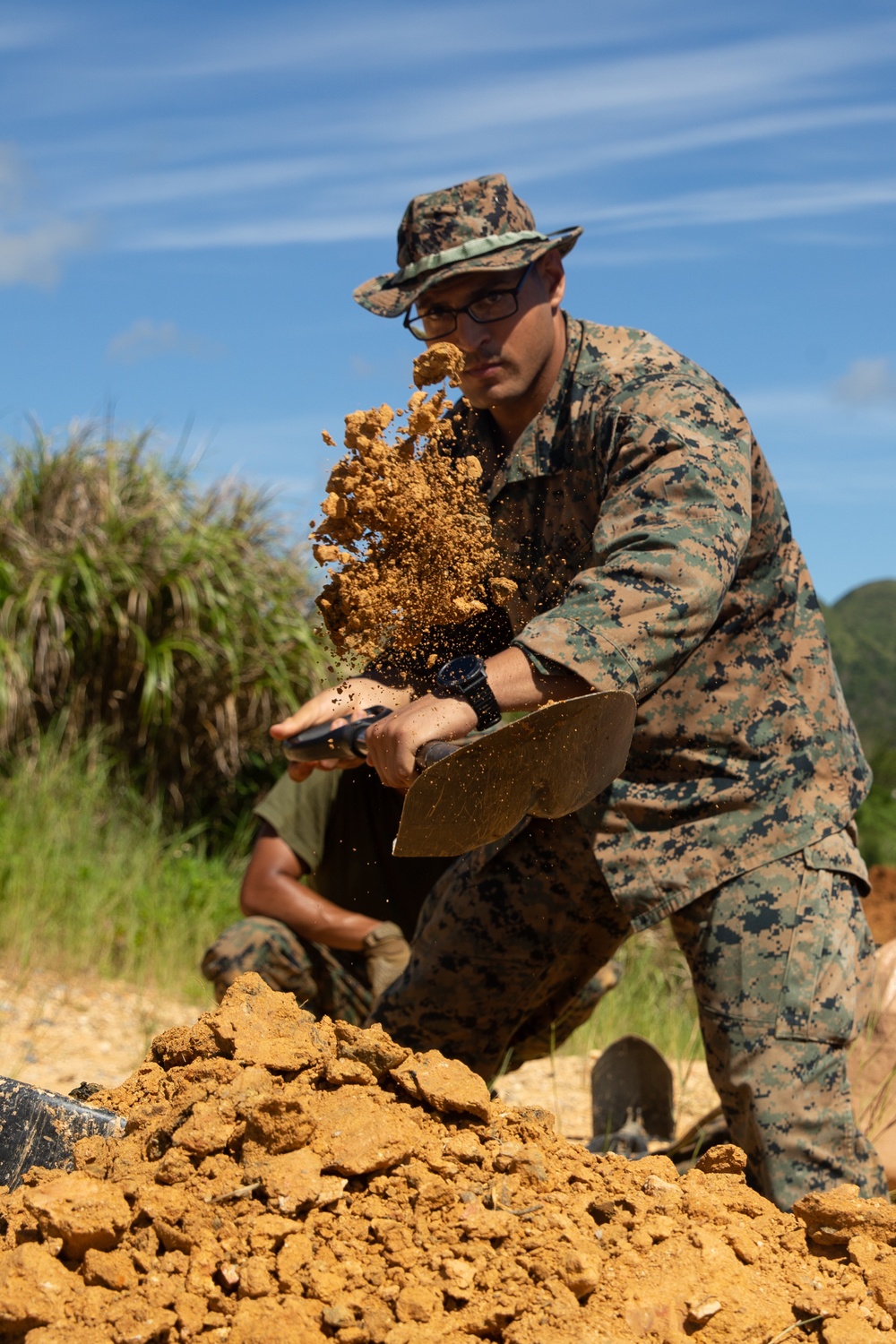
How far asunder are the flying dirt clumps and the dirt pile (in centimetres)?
75

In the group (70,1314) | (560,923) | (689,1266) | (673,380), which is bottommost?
(70,1314)

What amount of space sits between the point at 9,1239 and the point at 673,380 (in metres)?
1.85

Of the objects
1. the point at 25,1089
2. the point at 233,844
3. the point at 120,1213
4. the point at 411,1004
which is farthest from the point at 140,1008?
the point at 120,1213

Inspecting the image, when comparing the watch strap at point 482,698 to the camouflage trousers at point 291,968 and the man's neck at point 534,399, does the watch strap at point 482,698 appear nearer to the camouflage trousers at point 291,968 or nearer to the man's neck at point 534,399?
the man's neck at point 534,399

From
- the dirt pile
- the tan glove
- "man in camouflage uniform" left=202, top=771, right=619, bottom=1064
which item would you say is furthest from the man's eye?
the tan glove

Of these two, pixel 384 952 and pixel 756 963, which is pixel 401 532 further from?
pixel 384 952

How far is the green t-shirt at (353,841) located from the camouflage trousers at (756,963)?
132cm

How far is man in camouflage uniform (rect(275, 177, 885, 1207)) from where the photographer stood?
2523mm

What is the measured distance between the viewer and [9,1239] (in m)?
1.84

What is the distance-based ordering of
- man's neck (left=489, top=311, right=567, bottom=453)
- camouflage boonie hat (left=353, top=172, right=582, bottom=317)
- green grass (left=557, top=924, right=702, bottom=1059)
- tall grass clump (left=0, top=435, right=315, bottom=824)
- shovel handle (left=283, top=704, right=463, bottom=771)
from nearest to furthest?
shovel handle (left=283, top=704, right=463, bottom=771)
camouflage boonie hat (left=353, top=172, right=582, bottom=317)
man's neck (left=489, top=311, right=567, bottom=453)
green grass (left=557, top=924, right=702, bottom=1059)
tall grass clump (left=0, top=435, right=315, bottom=824)

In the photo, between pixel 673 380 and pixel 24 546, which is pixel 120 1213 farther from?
pixel 24 546

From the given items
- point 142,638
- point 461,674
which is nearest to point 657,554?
point 461,674

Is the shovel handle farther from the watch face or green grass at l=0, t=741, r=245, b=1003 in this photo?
green grass at l=0, t=741, r=245, b=1003

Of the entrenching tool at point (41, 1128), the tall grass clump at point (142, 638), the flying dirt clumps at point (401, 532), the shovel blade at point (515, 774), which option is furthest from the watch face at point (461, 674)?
the tall grass clump at point (142, 638)
